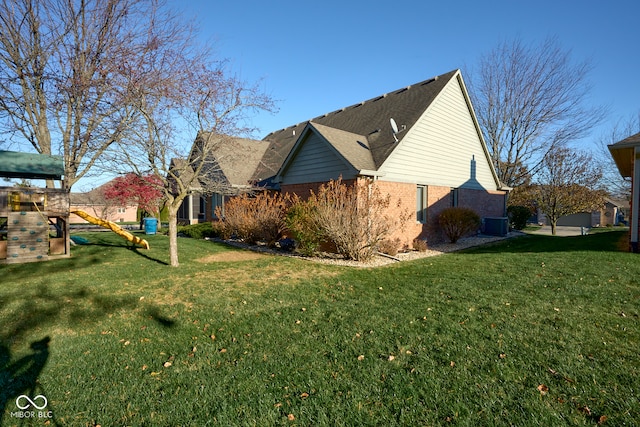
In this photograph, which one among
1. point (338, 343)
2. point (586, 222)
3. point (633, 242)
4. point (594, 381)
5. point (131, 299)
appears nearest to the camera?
point (594, 381)

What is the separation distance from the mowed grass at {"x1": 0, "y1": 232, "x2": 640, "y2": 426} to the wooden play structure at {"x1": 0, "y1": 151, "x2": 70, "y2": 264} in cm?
222

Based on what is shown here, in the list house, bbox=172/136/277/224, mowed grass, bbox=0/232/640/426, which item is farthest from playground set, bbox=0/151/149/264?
house, bbox=172/136/277/224

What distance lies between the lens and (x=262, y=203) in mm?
13578

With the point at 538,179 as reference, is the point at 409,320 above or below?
below

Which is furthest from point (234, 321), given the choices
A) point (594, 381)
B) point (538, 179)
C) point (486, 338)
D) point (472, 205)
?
point (538, 179)

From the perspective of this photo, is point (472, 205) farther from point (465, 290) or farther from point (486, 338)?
point (486, 338)

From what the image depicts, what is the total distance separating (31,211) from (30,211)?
31 millimetres

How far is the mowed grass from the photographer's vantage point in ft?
9.69

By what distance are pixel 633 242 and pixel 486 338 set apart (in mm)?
10202

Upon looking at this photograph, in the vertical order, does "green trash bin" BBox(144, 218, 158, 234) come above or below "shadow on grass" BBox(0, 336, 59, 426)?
above

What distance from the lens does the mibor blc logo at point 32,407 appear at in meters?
2.95

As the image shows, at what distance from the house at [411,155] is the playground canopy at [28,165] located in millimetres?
7239

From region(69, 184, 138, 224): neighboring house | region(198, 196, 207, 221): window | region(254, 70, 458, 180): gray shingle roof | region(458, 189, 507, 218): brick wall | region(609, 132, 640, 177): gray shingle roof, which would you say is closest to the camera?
region(609, 132, 640, 177): gray shingle roof

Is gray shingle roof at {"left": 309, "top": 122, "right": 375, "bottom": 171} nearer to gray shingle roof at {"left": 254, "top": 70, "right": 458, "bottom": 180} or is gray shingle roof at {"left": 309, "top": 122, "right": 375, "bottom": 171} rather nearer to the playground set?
gray shingle roof at {"left": 254, "top": 70, "right": 458, "bottom": 180}
